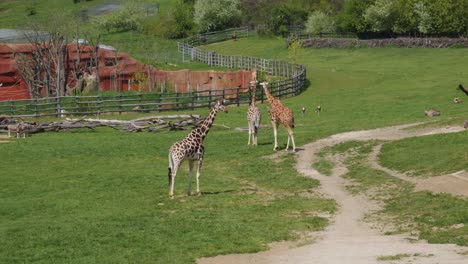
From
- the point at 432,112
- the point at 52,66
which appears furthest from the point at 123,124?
the point at 52,66

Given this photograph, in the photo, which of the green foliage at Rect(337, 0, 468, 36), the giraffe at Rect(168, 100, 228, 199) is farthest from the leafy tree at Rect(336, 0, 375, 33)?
the giraffe at Rect(168, 100, 228, 199)

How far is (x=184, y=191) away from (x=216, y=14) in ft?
317

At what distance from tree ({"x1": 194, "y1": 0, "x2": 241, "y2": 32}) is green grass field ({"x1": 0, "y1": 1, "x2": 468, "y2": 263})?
66466mm

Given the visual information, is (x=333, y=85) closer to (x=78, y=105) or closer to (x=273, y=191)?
(x=78, y=105)

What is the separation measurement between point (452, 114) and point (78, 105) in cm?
2596

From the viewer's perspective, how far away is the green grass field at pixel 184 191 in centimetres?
2225

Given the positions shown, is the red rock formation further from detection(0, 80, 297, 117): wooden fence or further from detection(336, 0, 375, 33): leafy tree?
detection(336, 0, 375, 33): leafy tree

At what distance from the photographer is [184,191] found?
99.1 ft

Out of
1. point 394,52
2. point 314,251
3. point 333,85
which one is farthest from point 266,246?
point 394,52

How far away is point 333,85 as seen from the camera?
244 ft

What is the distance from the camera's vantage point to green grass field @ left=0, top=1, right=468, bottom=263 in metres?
22.3

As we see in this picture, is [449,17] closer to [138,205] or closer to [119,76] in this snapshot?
[119,76]

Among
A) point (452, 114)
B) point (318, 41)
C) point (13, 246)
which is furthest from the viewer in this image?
point (318, 41)

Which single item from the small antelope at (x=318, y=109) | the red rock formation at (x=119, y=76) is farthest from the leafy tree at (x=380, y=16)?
the small antelope at (x=318, y=109)
